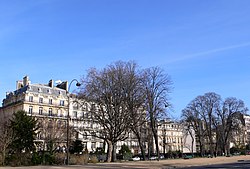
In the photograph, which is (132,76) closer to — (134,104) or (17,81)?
(134,104)

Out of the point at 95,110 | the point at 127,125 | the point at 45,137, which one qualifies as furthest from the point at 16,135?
the point at 45,137

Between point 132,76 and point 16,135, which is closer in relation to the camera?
point 16,135

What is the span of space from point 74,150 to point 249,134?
93030 millimetres

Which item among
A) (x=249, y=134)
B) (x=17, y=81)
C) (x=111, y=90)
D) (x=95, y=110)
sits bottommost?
(x=249, y=134)

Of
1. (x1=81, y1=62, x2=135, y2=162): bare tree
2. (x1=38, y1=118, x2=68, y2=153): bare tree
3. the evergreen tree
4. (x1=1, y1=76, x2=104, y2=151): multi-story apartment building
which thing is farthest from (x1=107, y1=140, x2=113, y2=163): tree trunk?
(x1=1, y1=76, x2=104, y2=151): multi-story apartment building

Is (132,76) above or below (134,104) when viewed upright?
above

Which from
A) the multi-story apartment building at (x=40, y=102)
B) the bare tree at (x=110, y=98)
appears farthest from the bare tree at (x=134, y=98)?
the multi-story apartment building at (x=40, y=102)

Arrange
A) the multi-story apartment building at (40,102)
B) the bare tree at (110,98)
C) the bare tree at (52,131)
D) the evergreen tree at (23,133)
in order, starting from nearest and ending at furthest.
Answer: the evergreen tree at (23,133) < the bare tree at (110,98) < the bare tree at (52,131) < the multi-story apartment building at (40,102)

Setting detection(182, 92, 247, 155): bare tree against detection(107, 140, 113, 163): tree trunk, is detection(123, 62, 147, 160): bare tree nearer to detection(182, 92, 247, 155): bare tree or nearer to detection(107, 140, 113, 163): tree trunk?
detection(107, 140, 113, 163): tree trunk

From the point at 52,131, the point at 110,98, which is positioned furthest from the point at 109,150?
the point at 52,131

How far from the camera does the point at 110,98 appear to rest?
41.7 meters

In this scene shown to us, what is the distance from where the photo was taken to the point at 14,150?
33.0 meters

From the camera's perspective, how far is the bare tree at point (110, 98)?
135ft

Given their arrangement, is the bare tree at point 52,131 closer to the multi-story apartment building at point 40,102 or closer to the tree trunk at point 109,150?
the multi-story apartment building at point 40,102
